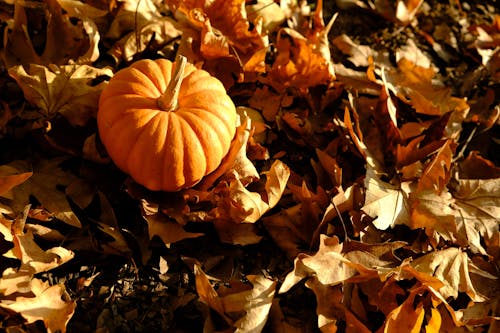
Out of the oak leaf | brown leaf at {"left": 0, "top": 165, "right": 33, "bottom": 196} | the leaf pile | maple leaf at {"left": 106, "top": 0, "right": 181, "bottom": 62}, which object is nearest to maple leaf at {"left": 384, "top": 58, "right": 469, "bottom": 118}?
the leaf pile

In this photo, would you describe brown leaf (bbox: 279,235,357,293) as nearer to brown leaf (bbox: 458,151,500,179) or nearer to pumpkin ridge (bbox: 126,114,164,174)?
pumpkin ridge (bbox: 126,114,164,174)

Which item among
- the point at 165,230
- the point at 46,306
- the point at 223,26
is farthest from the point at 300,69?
the point at 46,306

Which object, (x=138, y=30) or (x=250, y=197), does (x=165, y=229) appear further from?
(x=138, y=30)

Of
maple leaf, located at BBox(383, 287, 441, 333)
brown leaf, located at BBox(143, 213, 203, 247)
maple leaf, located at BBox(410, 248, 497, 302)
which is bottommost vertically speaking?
maple leaf, located at BBox(383, 287, 441, 333)

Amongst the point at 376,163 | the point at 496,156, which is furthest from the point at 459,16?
the point at 376,163

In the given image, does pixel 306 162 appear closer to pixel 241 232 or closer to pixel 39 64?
pixel 241 232

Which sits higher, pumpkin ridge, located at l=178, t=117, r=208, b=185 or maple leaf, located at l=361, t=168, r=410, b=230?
pumpkin ridge, located at l=178, t=117, r=208, b=185
